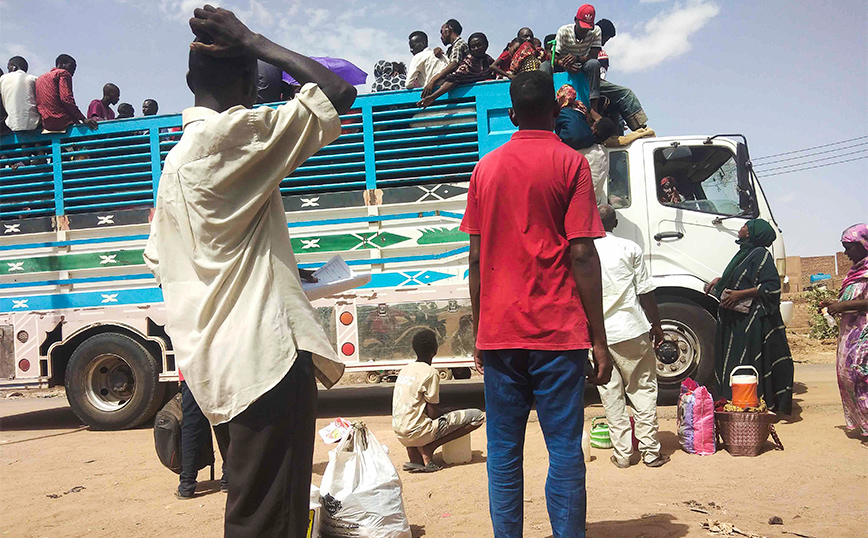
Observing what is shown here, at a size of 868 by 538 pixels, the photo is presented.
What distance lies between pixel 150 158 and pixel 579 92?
4.48 meters

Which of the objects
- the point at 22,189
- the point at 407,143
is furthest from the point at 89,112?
the point at 407,143

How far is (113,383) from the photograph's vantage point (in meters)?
7.26

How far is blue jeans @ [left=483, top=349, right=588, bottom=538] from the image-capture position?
2.56 metres

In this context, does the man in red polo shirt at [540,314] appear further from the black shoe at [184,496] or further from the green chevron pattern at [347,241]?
the green chevron pattern at [347,241]

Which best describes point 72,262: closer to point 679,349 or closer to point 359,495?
point 359,495

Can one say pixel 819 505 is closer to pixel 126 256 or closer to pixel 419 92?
pixel 419 92

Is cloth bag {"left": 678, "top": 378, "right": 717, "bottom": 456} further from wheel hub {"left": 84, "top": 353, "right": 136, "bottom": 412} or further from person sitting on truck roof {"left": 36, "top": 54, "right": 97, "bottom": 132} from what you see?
person sitting on truck roof {"left": 36, "top": 54, "right": 97, "bottom": 132}

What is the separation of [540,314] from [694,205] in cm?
486

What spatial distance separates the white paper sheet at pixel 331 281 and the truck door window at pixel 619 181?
4.93 m

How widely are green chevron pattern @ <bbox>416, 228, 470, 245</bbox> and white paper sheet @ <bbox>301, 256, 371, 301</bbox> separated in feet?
13.7

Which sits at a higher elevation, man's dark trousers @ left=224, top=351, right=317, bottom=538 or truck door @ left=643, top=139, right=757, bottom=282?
truck door @ left=643, top=139, right=757, bottom=282

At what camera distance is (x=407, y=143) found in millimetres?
6871

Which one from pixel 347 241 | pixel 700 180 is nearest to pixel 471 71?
pixel 347 241

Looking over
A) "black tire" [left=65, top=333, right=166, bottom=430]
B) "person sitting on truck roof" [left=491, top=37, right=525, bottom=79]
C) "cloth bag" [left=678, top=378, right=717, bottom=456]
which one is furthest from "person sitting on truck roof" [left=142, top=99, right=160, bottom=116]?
"cloth bag" [left=678, top=378, right=717, bottom=456]
